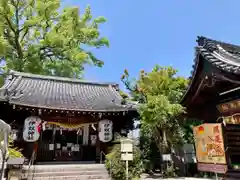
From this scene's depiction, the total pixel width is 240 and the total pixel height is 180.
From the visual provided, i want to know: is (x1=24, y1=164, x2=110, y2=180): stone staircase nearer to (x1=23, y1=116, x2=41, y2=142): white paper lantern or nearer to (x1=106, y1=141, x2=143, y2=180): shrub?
(x1=106, y1=141, x2=143, y2=180): shrub

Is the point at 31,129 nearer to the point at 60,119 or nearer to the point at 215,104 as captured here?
the point at 60,119

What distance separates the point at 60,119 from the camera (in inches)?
530

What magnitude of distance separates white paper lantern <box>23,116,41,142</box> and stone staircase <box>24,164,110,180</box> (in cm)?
166

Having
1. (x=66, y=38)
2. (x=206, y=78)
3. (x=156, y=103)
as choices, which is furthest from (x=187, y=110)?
(x=66, y=38)

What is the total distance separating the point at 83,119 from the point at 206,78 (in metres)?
10.1

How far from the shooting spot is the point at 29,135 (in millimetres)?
12258

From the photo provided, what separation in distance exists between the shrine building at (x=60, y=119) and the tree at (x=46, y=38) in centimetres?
720

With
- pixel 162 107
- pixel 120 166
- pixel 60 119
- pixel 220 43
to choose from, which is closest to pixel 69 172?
pixel 120 166

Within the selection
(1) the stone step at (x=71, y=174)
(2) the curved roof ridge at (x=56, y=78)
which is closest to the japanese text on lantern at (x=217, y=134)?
(1) the stone step at (x=71, y=174)

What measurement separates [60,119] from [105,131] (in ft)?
9.36

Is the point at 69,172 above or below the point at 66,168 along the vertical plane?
below

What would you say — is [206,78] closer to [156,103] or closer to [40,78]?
[156,103]

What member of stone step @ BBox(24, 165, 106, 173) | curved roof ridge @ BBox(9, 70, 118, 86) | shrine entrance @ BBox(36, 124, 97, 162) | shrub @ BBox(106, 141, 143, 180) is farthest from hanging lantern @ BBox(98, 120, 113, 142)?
curved roof ridge @ BBox(9, 70, 118, 86)

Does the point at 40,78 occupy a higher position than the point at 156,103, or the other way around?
the point at 40,78
